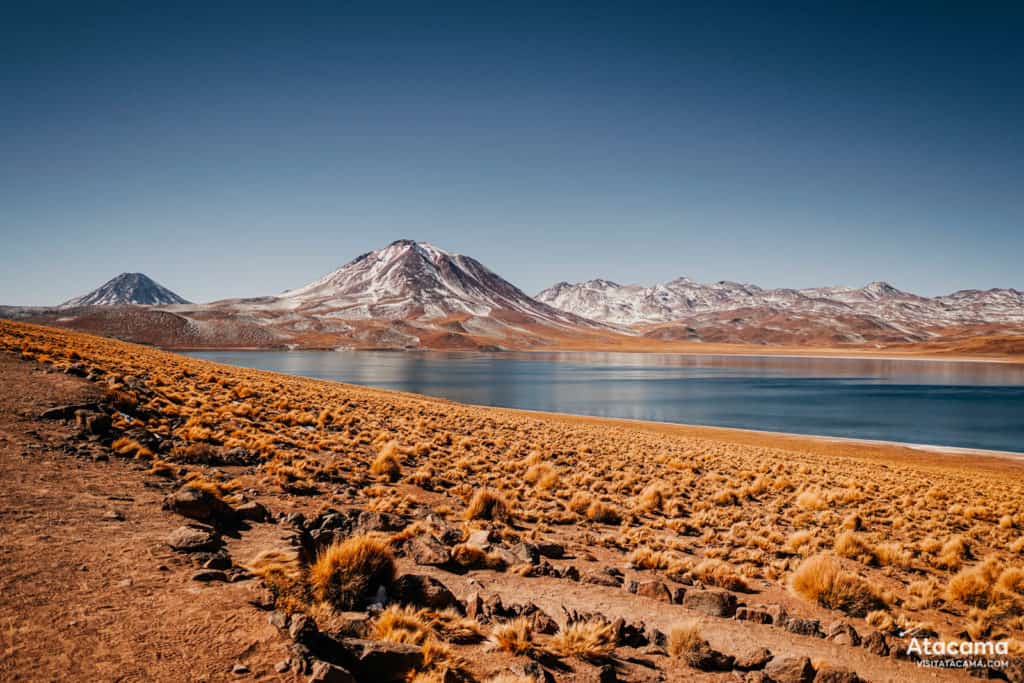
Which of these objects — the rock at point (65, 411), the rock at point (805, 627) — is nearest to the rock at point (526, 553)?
the rock at point (805, 627)

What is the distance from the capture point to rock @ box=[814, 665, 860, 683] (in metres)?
5.30

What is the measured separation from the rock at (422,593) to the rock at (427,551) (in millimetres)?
1661

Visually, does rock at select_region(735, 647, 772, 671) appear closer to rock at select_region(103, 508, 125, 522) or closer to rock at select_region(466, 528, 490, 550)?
rock at select_region(466, 528, 490, 550)

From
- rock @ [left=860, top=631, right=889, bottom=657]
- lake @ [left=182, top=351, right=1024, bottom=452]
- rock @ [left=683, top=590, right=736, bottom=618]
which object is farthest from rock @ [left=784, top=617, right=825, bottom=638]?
lake @ [left=182, top=351, right=1024, bottom=452]

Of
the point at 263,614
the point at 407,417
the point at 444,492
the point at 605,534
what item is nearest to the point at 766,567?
the point at 605,534

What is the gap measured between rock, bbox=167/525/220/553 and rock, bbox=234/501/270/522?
6.73ft

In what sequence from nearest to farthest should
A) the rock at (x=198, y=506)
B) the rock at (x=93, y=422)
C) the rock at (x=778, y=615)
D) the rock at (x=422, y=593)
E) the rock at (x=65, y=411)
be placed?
1. the rock at (x=422, y=593)
2. the rock at (x=778, y=615)
3. the rock at (x=198, y=506)
4. the rock at (x=93, y=422)
5. the rock at (x=65, y=411)

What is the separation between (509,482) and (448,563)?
654 cm

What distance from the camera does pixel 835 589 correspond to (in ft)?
26.3

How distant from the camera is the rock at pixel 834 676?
5297 millimetres

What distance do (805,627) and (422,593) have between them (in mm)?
5088

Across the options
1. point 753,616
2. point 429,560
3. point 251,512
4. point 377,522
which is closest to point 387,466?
point 377,522

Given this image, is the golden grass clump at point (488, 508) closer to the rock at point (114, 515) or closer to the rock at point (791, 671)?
the rock at point (114, 515)

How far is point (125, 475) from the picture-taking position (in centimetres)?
891
